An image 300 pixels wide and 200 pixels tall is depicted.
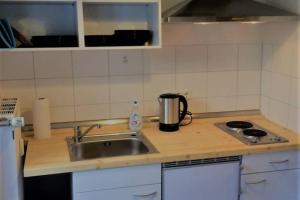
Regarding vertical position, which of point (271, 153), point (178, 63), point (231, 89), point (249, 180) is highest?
point (178, 63)

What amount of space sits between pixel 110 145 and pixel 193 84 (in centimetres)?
72

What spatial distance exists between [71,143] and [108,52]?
634mm

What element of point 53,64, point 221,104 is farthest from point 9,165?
point 221,104

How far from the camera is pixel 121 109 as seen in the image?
8.78 feet

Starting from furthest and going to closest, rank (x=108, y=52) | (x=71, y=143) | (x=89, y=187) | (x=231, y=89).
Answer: (x=231, y=89) → (x=108, y=52) → (x=71, y=143) → (x=89, y=187)

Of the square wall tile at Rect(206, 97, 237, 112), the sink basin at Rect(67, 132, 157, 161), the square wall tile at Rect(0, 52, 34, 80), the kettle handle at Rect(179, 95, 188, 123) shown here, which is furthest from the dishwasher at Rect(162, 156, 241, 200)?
the square wall tile at Rect(0, 52, 34, 80)

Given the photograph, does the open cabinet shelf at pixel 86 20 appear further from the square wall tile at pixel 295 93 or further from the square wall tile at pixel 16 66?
A: the square wall tile at pixel 295 93

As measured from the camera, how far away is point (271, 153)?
7.48 feet

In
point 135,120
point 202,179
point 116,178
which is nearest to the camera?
point 116,178

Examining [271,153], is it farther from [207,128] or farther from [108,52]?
[108,52]

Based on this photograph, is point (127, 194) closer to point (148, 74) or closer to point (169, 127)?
point (169, 127)

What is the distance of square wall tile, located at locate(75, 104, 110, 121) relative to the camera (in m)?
2.60

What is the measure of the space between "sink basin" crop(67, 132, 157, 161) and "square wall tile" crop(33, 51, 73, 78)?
1.38ft

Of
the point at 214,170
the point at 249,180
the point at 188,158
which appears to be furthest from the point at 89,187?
the point at 249,180
